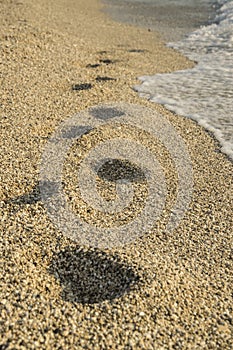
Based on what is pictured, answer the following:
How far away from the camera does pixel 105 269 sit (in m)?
2.79

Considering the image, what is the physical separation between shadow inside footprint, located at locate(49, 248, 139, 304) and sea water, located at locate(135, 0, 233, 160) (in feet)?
7.61

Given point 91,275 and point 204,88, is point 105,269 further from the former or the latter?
point 204,88

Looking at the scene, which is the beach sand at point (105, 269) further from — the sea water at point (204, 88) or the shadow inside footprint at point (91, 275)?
the sea water at point (204, 88)

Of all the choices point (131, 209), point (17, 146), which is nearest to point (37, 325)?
point (131, 209)

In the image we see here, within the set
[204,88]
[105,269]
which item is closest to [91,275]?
[105,269]

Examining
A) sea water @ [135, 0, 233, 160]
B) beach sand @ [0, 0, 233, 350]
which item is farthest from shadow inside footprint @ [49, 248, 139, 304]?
sea water @ [135, 0, 233, 160]

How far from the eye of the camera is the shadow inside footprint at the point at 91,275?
103 inches

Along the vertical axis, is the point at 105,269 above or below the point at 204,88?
below

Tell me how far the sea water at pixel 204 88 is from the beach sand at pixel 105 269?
0.30 meters

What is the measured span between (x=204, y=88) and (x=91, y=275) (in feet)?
15.1

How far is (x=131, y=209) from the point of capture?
11.4ft

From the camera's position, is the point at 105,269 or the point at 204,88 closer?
the point at 105,269

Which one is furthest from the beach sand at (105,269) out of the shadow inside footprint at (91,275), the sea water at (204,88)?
the sea water at (204,88)

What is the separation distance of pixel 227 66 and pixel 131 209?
522cm
